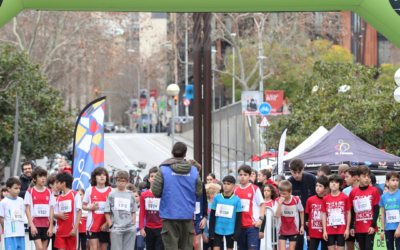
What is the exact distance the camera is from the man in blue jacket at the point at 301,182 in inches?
369

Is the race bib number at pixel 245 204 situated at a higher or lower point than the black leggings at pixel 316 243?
higher

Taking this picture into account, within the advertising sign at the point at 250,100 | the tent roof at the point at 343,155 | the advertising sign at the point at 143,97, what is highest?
the advertising sign at the point at 143,97

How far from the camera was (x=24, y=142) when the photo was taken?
2191 centimetres

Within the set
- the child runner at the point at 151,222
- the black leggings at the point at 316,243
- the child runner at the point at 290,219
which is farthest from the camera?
the child runner at the point at 290,219

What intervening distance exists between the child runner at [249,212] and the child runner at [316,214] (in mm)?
816

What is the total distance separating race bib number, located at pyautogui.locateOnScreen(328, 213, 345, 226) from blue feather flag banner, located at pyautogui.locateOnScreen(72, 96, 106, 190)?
173 inches

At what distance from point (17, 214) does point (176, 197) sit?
284 cm

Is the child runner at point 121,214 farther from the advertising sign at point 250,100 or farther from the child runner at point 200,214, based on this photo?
the advertising sign at point 250,100

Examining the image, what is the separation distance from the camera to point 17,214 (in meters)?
8.47

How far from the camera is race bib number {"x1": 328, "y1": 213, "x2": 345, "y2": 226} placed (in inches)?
329

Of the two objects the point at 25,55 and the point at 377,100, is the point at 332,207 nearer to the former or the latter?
the point at 377,100

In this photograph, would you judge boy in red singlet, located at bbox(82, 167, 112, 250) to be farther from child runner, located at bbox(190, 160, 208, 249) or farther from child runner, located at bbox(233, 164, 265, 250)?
child runner, located at bbox(233, 164, 265, 250)

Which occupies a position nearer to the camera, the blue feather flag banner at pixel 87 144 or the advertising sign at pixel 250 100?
the blue feather flag banner at pixel 87 144

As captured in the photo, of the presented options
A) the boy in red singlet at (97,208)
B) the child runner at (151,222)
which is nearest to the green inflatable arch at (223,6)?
the boy in red singlet at (97,208)
